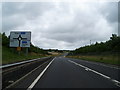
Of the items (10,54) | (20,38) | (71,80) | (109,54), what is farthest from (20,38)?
(71,80)

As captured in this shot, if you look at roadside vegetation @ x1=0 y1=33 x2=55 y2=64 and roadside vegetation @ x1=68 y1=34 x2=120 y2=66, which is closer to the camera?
roadside vegetation @ x1=0 y1=33 x2=55 y2=64

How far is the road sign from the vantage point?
1563 inches

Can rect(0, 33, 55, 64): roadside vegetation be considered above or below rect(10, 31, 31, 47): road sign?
below

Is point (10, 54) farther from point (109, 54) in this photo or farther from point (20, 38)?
point (109, 54)

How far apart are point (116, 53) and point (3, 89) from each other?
34.6 m

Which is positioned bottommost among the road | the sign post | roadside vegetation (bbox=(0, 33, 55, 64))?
the road

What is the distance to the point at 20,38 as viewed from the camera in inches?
1596

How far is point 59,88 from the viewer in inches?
331

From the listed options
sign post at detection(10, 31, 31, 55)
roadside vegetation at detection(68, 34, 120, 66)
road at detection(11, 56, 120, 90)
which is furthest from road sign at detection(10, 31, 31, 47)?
road at detection(11, 56, 120, 90)

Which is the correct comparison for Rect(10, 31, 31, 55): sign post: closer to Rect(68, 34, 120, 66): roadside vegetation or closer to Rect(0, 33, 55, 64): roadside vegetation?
Rect(0, 33, 55, 64): roadside vegetation

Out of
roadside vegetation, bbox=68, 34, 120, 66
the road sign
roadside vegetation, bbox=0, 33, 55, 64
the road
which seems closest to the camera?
the road

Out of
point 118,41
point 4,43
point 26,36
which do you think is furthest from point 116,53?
point 4,43

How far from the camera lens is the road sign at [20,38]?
130 feet

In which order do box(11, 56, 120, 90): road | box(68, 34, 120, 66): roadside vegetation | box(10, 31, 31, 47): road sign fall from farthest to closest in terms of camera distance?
box(10, 31, 31, 47): road sign → box(68, 34, 120, 66): roadside vegetation → box(11, 56, 120, 90): road
